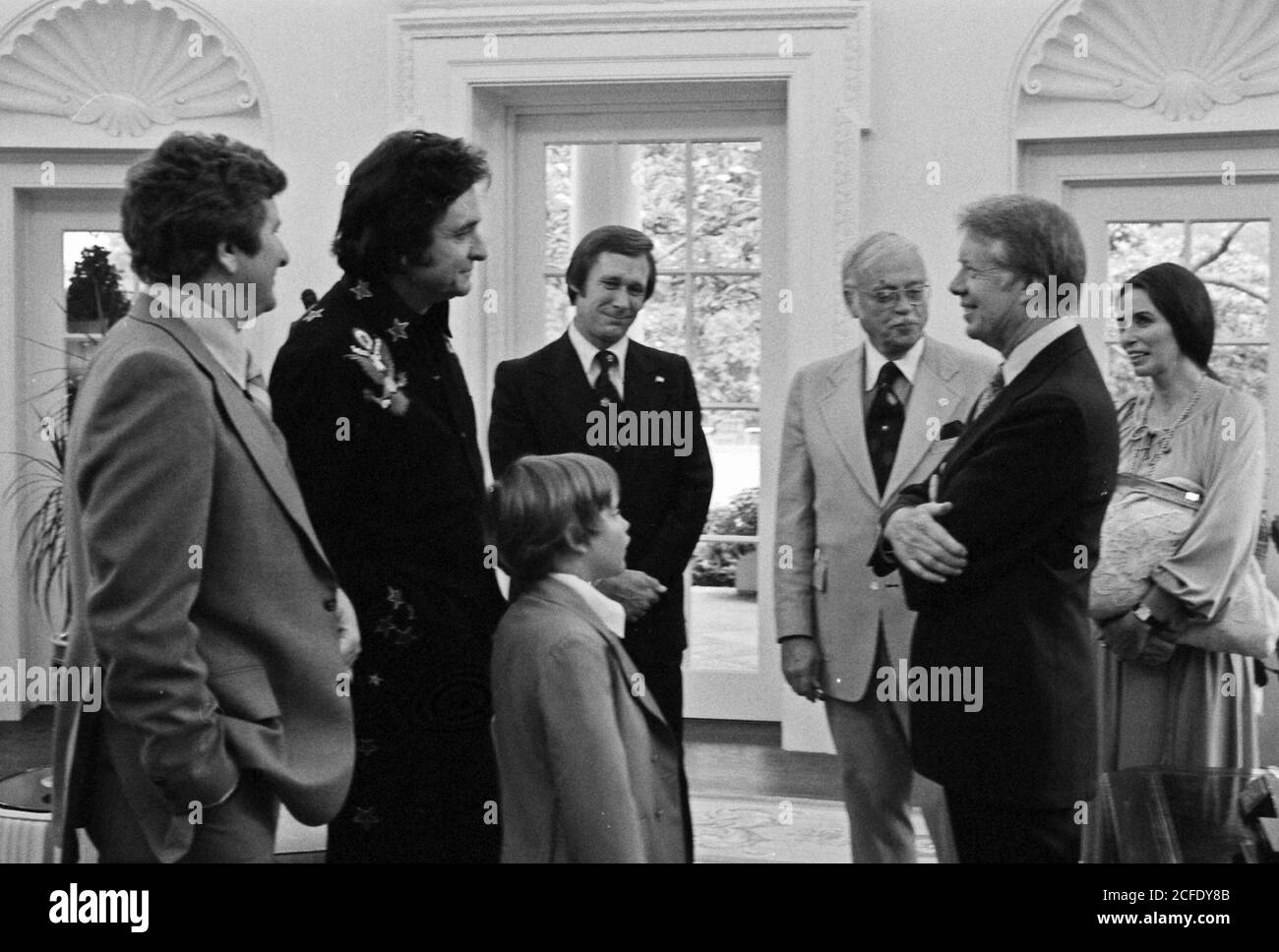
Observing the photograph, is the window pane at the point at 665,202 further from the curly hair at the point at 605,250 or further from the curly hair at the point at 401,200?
the curly hair at the point at 401,200

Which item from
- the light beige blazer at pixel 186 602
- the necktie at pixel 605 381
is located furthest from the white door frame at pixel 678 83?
the light beige blazer at pixel 186 602

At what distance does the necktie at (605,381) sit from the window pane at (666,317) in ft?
0.22

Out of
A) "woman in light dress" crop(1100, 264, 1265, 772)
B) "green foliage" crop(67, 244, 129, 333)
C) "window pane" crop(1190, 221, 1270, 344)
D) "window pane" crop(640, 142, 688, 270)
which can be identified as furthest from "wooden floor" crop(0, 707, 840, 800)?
"green foliage" crop(67, 244, 129, 333)

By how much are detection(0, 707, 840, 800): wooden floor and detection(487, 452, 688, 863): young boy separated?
261 millimetres

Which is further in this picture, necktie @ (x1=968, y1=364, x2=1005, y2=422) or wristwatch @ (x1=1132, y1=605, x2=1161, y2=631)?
wristwatch @ (x1=1132, y1=605, x2=1161, y2=631)

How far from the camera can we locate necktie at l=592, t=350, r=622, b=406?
2.74 m

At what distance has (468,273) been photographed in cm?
259

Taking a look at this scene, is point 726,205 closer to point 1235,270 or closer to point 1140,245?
point 1140,245

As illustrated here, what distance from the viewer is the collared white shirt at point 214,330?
6.72ft

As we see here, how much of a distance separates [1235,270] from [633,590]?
51.8 inches

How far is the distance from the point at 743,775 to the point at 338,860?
2.59 feet

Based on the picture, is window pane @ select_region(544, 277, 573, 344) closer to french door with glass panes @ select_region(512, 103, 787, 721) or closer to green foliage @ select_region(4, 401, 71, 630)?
french door with glass panes @ select_region(512, 103, 787, 721)

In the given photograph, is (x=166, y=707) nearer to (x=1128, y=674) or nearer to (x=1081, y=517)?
(x=1081, y=517)
